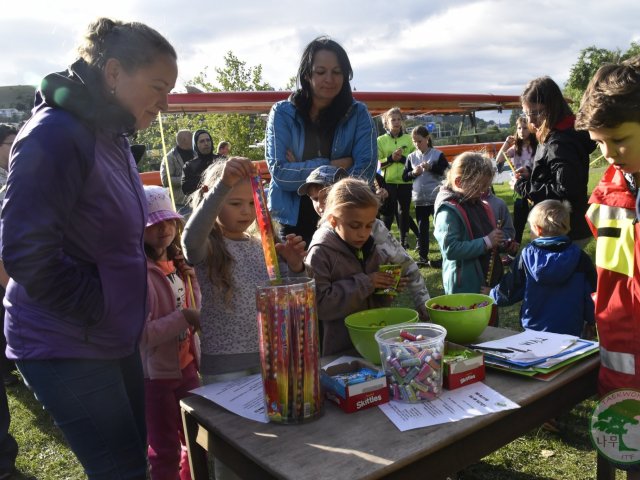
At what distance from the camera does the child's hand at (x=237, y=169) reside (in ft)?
4.71

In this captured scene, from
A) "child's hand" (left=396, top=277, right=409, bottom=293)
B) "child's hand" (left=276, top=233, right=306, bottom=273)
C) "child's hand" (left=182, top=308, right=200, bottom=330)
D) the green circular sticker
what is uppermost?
"child's hand" (left=276, top=233, right=306, bottom=273)

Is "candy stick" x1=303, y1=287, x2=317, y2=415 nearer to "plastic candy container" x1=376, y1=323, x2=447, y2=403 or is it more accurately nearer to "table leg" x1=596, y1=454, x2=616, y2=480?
"plastic candy container" x1=376, y1=323, x2=447, y2=403

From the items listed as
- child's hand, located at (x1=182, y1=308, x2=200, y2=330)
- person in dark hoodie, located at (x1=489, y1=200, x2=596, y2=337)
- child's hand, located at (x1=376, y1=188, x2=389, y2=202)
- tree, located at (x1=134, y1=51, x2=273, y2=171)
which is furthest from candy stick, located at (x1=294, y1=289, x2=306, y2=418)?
tree, located at (x1=134, y1=51, x2=273, y2=171)

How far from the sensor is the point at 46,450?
123 inches

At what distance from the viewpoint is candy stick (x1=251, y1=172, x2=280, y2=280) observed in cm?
125

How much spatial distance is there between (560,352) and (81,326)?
4.46 ft

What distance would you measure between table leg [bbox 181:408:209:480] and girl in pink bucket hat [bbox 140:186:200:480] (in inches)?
25.2

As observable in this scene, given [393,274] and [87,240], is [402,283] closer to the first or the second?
[393,274]

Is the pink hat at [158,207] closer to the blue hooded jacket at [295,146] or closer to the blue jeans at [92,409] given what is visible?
the blue hooded jacket at [295,146]

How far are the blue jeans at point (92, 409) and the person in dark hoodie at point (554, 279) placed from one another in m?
2.13

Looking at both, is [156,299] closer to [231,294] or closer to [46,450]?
[231,294]

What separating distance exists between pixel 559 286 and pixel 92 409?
7.60 ft

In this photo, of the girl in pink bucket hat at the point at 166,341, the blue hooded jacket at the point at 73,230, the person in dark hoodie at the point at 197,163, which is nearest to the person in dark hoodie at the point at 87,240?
the blue hooded jacket at the point at 73,230

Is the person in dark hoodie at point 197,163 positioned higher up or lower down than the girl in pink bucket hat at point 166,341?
higher up
